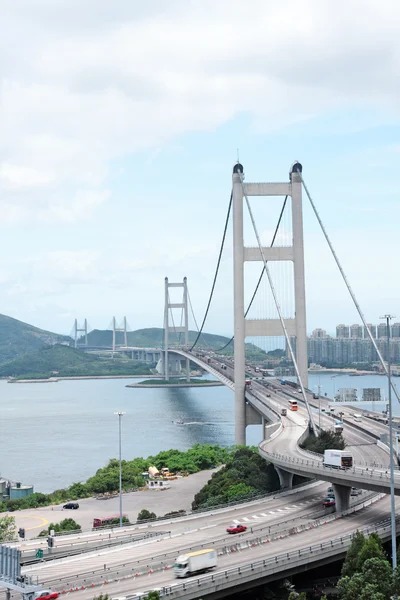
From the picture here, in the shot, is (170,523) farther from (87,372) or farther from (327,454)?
(87,372)

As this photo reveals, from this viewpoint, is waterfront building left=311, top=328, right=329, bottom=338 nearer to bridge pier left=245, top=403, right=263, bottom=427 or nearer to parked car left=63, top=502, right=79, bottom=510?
bridge pier left=245, top=403, right=263, bottom=427

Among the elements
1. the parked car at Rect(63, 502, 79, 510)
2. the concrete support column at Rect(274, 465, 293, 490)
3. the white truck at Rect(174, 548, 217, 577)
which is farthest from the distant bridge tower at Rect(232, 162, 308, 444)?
the white truck at Rect(174, 548, 217, 577)

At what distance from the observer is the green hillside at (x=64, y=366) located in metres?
132

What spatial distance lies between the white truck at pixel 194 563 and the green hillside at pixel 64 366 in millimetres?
110504

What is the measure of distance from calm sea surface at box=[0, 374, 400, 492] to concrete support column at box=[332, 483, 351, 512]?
1803cm

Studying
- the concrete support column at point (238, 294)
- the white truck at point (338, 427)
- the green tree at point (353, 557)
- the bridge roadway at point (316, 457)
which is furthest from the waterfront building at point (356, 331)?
the green tree at point (353, 557)

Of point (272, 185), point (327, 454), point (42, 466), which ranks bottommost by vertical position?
point (42, 466)

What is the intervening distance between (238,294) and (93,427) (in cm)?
2295

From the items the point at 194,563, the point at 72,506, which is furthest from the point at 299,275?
the point at 194,563

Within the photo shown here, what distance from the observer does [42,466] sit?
42.3 metres

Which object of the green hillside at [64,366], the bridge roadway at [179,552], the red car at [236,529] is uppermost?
the green hillside at [64,366]

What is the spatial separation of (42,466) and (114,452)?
524 centimetres

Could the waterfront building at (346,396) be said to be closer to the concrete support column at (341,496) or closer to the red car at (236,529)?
the concrete support column at (341,496)

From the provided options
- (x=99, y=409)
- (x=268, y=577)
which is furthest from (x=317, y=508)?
(x=99, y=409)
